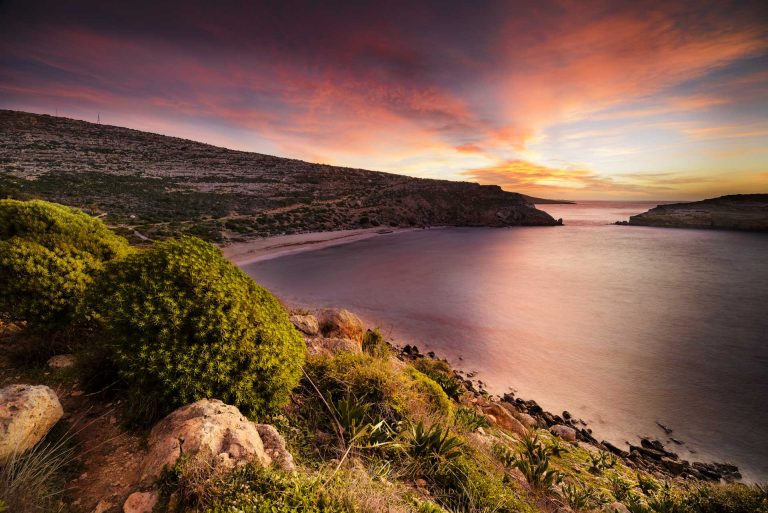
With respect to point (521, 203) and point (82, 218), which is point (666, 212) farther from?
point (82, 218)

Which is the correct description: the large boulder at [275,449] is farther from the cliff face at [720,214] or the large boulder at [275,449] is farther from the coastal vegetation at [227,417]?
the cliff face at [720,214]

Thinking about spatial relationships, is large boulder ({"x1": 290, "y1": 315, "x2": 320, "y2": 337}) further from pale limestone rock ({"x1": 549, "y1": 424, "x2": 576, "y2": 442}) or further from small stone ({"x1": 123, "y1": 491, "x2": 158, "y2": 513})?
pale limestone rock ({"x1": 549, "y1": 424, "x2": 576, "y2": 442})

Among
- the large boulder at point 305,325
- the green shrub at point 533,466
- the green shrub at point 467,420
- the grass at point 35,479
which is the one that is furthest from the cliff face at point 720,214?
the grass at point 35,479

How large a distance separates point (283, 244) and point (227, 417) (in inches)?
1015

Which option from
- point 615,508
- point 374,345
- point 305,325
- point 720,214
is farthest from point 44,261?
point 720,214

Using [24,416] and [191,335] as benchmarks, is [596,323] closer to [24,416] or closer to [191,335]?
[191,335]

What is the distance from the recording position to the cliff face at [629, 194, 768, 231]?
4622cm

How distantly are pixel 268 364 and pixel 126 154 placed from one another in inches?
2897

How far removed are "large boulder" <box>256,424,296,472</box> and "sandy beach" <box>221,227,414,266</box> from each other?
1956cm

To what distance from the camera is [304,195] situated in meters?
49.8

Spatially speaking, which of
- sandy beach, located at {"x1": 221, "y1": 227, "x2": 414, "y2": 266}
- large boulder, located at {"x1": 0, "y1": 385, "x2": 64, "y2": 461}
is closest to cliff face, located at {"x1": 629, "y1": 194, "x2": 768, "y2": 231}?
sandy beach, located at {"x1": 221, "y1": 227, "x2": 414, "y2": 266}

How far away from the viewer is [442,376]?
7555mm

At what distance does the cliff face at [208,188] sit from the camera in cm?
3108

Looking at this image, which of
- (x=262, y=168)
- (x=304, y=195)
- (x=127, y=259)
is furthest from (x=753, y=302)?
(x=262, y=168)
